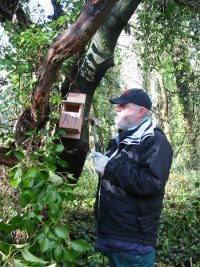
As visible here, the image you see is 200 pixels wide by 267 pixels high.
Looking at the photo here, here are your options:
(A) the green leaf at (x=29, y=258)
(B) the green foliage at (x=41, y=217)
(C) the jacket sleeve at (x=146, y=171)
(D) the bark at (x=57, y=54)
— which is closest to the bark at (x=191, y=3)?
(D) the bark at (x=57, y=54)

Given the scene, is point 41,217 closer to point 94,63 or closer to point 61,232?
point 61,232

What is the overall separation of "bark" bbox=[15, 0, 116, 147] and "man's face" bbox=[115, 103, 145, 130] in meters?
0.56

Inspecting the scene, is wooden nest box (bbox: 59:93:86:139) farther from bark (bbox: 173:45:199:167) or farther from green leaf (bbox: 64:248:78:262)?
bark (bbox: 173:45:199:167)

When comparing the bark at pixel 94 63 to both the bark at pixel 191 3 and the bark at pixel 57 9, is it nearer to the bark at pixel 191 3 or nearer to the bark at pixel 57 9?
the bark at pixel 191 3

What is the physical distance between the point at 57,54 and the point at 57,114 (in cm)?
73

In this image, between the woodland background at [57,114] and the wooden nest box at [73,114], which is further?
the wooden nest box at [73,114]

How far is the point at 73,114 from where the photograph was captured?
345 cm

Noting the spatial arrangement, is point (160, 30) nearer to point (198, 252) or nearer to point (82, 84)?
point (82, 84)

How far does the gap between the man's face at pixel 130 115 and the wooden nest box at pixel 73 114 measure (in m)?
0.70

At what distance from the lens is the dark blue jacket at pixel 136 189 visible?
8.11 feet

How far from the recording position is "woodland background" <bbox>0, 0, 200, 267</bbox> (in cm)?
217

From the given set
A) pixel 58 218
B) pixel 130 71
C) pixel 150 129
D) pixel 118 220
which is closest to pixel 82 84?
pixel 150 129

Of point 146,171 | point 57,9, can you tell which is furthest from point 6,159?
point 57,9

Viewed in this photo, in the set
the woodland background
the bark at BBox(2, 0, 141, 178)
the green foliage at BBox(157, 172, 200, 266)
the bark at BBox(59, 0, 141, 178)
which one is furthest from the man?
the green foliage at BBox(157, 172, 200, 266)
